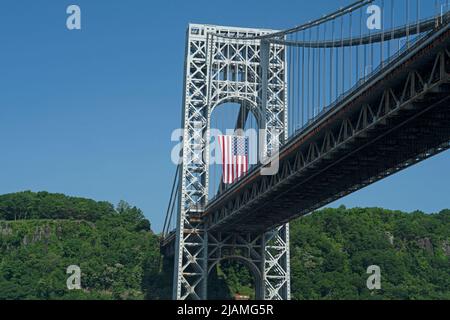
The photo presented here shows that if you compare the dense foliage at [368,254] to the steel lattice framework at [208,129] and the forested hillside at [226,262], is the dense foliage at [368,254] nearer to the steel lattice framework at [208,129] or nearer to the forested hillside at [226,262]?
the forested hillside at [226,262]

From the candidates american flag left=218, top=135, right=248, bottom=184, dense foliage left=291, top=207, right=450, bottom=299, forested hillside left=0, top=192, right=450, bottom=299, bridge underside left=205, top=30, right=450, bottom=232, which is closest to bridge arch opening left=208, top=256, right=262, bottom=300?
forested hillside left=0, top=192, right=450, bottom=299

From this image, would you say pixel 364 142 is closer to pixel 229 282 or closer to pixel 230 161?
pixel 230 161

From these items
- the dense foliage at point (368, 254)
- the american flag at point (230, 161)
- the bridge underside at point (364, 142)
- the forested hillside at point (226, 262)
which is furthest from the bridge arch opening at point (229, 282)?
the bridge underside at point (364, 142)

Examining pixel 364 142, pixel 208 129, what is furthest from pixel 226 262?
pixel 364 142

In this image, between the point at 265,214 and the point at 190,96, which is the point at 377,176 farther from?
the point at 190,96

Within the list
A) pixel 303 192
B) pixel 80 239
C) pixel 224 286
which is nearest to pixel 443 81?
pixel 303 192

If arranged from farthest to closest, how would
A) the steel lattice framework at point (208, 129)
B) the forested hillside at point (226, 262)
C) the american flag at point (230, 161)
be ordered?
1. the forested hillside at point (226, 262)
2. the steel lattice framework at point (208, 129)
3. the american flag at point (230, 161)
